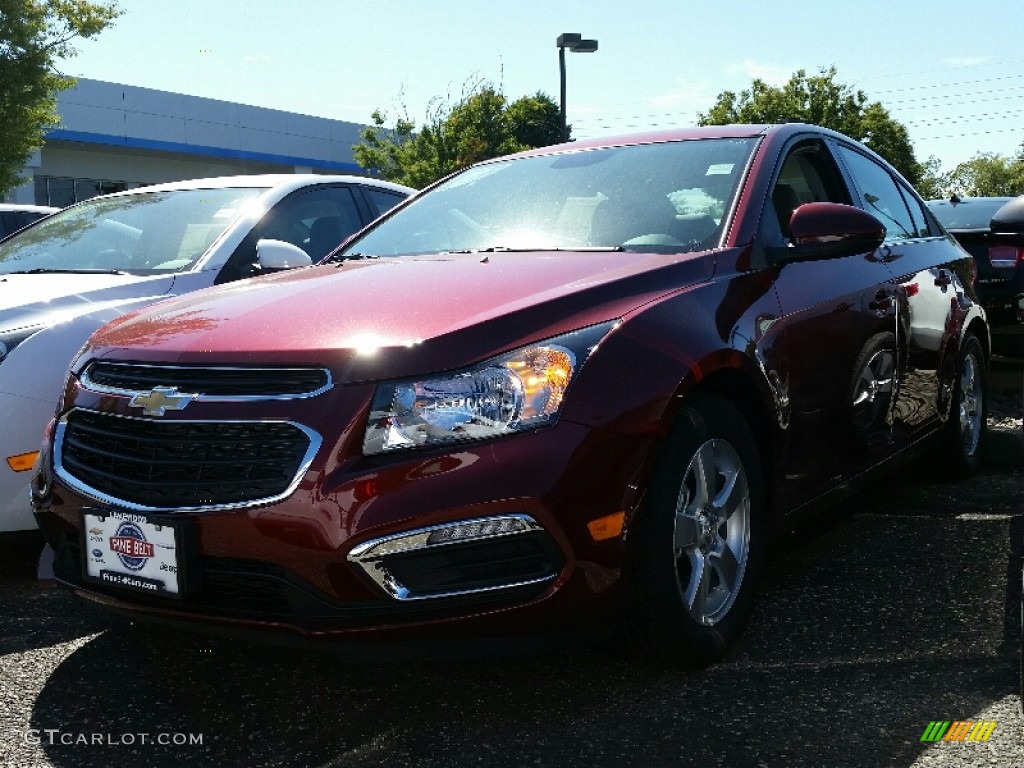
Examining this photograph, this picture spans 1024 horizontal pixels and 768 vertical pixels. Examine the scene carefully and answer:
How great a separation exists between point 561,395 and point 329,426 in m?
0.54

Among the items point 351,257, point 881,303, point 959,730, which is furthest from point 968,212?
point 959,730

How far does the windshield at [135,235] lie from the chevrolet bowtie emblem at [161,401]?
2.31 m

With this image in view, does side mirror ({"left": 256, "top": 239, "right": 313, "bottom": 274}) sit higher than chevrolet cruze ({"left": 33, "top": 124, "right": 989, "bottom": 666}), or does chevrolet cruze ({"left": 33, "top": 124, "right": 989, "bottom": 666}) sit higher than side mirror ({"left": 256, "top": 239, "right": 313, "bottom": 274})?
side mirror ({"left": 256, "top": 239, "right": 313, "bottom": 274})

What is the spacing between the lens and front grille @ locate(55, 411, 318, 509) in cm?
270

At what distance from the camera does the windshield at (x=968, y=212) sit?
9686 mm

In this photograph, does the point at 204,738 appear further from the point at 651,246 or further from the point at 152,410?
the point at 651,246

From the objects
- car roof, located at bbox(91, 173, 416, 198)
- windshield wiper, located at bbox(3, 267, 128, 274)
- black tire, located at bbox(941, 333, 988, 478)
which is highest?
car roof, located at bbox(91, 173, 416, 198)

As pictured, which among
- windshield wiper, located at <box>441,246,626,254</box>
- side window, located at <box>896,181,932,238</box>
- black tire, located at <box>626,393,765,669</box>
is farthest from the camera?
side window, located at <box>896,181,932,238</box>

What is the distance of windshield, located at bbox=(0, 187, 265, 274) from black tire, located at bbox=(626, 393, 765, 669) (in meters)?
2.87

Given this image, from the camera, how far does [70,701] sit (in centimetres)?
312

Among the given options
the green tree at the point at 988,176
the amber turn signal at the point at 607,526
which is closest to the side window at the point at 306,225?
the amber turn signal at the point at 607,526

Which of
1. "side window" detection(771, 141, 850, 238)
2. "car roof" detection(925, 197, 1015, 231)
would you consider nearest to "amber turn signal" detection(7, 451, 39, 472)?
"side window" detection(771, 141, 850, 238)

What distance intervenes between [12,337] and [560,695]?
2507mm

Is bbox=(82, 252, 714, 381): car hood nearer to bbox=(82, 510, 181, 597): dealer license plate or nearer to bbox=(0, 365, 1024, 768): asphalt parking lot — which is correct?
bbox=(82, 510, 181, 597): dealer license plate
